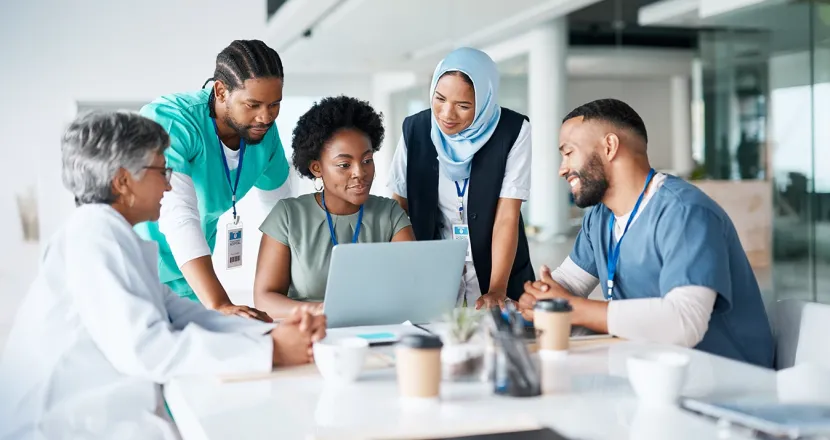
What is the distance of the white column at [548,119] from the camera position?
10.4 metres

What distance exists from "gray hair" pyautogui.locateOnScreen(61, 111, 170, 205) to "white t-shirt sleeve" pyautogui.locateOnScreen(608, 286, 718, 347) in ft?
3.73

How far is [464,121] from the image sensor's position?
113 inches

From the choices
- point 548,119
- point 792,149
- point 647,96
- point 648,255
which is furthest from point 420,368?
point 647,96

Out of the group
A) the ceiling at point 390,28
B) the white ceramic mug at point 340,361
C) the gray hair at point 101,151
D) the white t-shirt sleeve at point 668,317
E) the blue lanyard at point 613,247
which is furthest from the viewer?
the ceiling at point 390,28

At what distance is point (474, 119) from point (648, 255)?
866mm

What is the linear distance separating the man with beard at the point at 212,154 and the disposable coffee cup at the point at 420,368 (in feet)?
2.87

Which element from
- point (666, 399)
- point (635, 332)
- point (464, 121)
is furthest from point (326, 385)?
point (464, 121)

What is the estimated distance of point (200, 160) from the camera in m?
2.75

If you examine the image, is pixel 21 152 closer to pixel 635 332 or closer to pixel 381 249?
pixel 381 249

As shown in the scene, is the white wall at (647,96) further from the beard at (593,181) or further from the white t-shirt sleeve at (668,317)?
the white t-shirt sleeve at (668,317)

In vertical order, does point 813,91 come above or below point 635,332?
above

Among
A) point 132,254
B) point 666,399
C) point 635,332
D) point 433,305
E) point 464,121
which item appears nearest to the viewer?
point 666,399

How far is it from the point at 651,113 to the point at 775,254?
469 inches

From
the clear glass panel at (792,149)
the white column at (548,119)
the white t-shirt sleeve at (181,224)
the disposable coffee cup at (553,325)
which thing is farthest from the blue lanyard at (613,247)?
the white column at (548,119)
